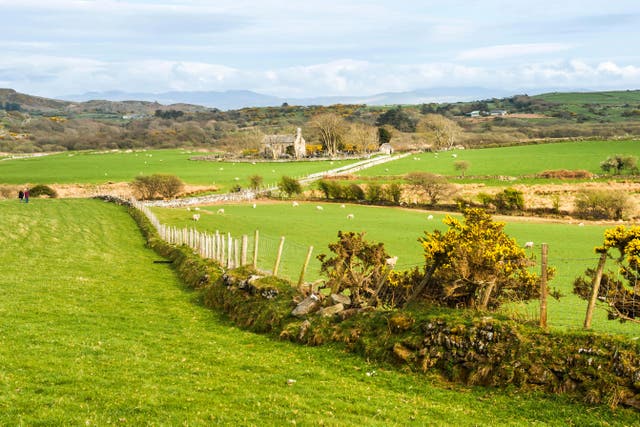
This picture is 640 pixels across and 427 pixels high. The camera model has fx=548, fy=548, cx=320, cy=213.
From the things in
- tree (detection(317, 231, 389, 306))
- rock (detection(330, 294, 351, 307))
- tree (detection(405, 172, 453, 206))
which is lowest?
rock (detection(330, 294, 351, 307))

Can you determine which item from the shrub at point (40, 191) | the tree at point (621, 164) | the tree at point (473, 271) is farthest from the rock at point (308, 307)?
the tree at point (621, 164)

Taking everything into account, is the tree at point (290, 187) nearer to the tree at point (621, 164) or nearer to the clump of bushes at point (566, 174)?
the clump of bushes at point (566, 174)

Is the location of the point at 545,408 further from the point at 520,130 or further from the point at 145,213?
the point at 520,130

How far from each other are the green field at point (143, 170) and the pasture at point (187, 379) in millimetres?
67567

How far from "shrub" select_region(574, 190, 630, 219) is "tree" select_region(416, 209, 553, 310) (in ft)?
135

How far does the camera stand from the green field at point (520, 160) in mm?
96250

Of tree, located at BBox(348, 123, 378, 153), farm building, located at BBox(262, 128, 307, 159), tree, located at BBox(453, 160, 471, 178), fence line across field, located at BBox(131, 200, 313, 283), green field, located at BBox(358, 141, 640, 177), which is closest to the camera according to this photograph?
fence line across field, located at BBox(131, 200, 313, 283)

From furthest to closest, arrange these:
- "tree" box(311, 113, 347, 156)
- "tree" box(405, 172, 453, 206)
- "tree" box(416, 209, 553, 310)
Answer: "tree" box(311, 113, 347, 156), "tree" box(405, 172, 453, 206), "tree" box(416, 209, 553, 310)

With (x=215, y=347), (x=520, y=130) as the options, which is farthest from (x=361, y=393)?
(x=520, y=130)

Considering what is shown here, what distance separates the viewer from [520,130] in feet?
641

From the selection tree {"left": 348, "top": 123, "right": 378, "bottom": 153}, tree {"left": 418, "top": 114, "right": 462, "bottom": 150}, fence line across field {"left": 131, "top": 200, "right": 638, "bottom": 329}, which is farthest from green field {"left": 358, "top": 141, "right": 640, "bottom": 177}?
fence line across field {"left": 131, "top": 200, "right": 638, "bottom": 329}

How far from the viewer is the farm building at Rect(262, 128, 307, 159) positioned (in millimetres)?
145625

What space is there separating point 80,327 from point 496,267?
12.3 meters

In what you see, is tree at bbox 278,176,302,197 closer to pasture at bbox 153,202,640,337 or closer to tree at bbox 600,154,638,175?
pasture at bbox 153,202,640,337
